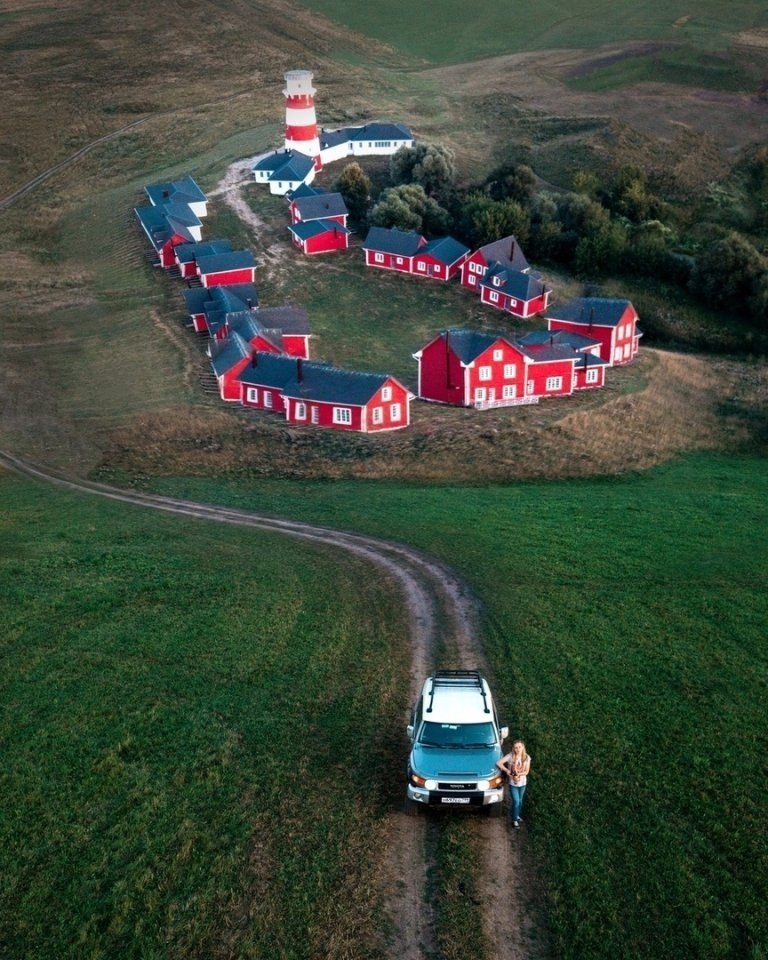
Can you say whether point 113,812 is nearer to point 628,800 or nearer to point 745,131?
point 628,800

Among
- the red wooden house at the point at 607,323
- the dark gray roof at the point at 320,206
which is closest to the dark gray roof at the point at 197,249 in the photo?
the dark gray roof at the point at 320,206

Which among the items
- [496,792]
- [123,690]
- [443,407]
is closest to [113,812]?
[123,690]

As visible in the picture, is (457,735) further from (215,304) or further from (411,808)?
(215,304)

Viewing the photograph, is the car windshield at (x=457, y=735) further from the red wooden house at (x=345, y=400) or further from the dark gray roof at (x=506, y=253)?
the dark gray roof at (x=506, y=253)

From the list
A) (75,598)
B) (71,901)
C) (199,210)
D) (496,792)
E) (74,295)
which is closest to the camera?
(71,901)

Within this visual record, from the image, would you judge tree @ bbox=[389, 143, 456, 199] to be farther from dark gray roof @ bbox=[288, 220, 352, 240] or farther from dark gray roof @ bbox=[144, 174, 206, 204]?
dark gray roof @ bbox=[144, 174, 206, 204]

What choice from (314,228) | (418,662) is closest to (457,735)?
(418,662)
